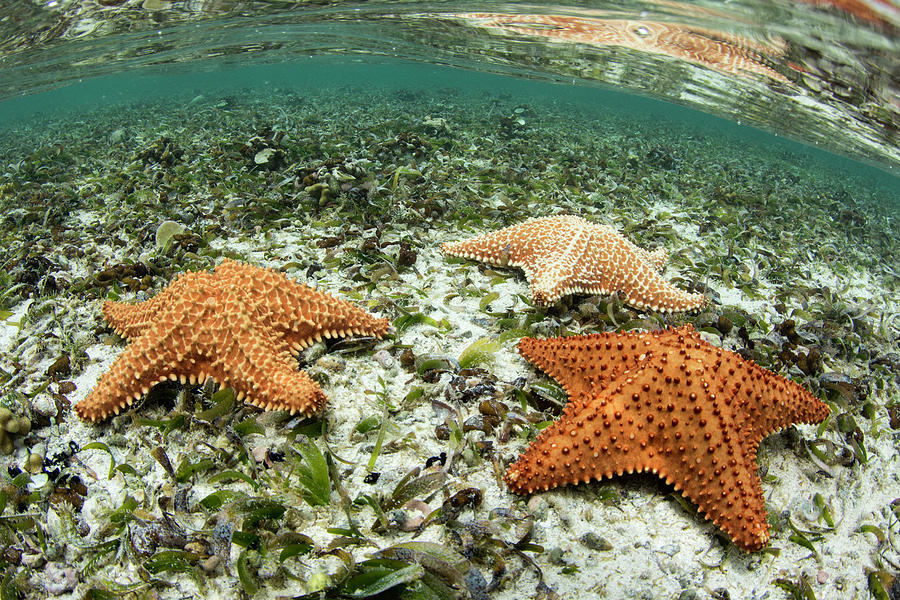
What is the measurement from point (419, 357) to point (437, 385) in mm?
338

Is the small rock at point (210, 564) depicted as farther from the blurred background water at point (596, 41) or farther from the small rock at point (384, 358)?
the blurred background water at point (596, 41)

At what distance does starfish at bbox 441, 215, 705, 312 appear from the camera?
4.78m

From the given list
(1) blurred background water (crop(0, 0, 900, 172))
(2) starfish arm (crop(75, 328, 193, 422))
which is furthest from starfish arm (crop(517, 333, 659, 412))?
(1) blurred background water (crop(0, 0, 900, 172))

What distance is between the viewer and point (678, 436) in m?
2.74

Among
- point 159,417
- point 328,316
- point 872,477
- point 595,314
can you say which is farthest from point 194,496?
point 872,477

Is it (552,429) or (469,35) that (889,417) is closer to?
(552,429)

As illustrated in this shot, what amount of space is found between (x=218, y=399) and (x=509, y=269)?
369cm

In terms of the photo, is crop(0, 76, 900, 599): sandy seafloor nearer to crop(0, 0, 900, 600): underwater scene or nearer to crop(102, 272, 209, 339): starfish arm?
crop(0, 0, 900, 600): underwater scene

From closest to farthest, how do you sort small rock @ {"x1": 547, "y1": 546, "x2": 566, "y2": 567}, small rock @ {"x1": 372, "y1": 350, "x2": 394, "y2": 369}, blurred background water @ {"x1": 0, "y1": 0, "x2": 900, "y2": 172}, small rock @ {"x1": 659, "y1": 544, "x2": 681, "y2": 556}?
small rock @ {"x1": 547, "y1": 546, "x2": 566, "y2": 567} < small rock @ {"x1": 659, "y1": 544, "x2": 681, "y2": 556} < small rock @ {"x1": 372, "y1": 350, "x2": 394, "y2": 369} < blurred background water @ {"x1": 0, "y1": 0, "x2": 900, "y2": 172}

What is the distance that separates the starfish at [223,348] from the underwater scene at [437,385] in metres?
0.02

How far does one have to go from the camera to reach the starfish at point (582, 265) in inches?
188

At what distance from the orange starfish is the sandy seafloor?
484 cm

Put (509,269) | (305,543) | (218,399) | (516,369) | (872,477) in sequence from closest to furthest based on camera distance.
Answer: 1. (305,543)
2. (218,399)
3. (872,477)
4. (516,369)
5. (509,269)

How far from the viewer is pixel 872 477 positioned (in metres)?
3.71
